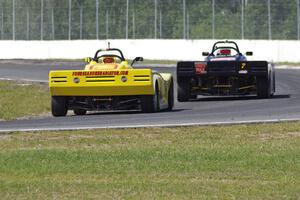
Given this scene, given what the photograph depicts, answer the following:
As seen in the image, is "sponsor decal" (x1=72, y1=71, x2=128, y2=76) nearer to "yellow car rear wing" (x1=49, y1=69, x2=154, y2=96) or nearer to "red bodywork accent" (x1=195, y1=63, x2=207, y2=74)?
"yellow car rear wing" (x1=49, y1=69, x2=154, y2=96)

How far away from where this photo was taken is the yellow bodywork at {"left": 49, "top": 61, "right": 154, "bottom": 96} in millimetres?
23031

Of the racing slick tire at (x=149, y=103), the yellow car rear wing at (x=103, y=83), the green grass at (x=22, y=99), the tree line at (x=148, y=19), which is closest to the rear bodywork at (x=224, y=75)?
the green grass at (x=22, y=99)

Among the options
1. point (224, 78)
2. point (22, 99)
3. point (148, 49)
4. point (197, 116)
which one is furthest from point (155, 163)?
point (148, 49)

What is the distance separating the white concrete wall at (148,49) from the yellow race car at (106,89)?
28.0 metres

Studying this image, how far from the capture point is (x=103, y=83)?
23.2 m

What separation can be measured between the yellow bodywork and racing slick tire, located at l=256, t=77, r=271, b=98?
485cm

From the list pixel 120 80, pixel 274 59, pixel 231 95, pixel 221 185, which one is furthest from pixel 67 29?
pixel 221 185

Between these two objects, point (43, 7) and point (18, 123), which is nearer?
point (18, 123)

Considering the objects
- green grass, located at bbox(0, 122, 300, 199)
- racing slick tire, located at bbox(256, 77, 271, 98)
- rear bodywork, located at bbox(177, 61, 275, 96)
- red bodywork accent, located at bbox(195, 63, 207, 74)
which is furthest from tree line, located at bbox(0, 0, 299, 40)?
green grass, located at bbox(0, 122, 300, 199)

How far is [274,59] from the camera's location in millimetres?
51562

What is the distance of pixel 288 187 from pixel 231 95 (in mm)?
16496

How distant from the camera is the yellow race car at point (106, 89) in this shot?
23078 mm

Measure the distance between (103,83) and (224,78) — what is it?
5182mm

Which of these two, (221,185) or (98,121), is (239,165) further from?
(98,121)
